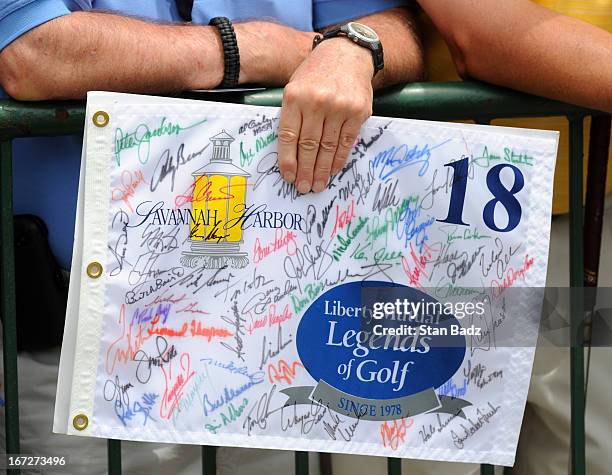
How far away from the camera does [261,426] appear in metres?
1.75

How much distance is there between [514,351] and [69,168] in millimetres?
961

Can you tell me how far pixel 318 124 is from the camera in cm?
166

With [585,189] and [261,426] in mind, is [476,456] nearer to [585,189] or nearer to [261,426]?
[261,426]

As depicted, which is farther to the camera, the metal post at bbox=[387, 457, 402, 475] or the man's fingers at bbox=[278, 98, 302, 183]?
the metal post at bbox=[387, 457, 402, 475]

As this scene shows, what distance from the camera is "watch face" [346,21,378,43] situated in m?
1.83
